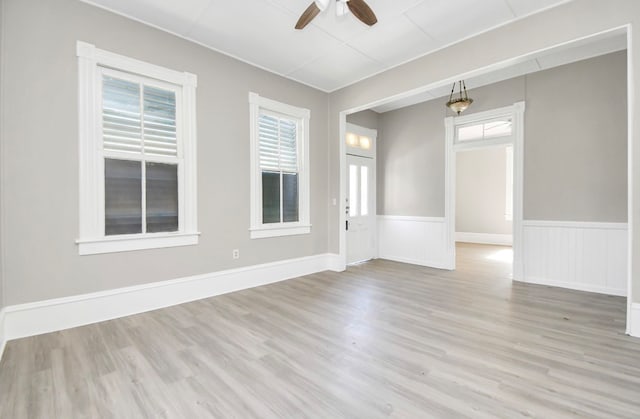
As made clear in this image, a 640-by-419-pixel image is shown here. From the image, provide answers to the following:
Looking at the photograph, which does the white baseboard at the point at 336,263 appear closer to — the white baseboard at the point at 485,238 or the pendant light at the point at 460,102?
the pendant light at the point at 460,102

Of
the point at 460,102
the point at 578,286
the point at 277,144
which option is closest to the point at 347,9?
the point at 277,144

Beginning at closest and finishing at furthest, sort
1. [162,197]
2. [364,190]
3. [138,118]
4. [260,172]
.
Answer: [138,118] < [162,197] < [260,172] < [364,190]

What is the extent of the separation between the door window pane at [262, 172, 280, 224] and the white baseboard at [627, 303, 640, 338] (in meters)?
3.95

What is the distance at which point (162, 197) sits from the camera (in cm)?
333

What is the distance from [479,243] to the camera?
859cm

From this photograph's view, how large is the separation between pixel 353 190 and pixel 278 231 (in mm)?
1942

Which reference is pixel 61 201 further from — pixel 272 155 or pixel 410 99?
pixel 410 99

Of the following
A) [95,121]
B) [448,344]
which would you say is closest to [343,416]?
[448,344]

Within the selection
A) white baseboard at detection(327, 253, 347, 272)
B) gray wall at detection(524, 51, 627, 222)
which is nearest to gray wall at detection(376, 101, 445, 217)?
gray wall at detection(524, 51, 627, 222)

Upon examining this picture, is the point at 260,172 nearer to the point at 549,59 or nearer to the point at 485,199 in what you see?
the point at 549,59

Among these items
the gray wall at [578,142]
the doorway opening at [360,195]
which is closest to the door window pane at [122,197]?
the doorway opening at [360,195]

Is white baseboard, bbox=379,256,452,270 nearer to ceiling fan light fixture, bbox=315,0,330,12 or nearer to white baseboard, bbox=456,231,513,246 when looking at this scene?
white baseboard, bbox=456,231,513,246

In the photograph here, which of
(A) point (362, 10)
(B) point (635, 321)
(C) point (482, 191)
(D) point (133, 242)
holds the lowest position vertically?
(B) point (635, 321)

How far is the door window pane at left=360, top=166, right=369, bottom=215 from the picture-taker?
583 centimetres
